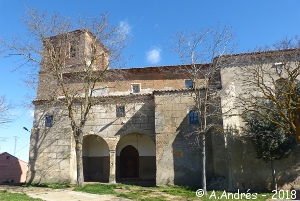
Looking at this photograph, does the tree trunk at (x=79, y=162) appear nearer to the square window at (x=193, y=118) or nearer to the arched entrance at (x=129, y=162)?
the arched entrance at (x=129, y=162)

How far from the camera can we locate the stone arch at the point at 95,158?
19.3 metres

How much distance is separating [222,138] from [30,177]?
11999mm

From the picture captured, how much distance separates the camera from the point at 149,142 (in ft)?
63.4

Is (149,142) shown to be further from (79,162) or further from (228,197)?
(228,197)

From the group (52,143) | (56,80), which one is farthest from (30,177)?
(56,80)

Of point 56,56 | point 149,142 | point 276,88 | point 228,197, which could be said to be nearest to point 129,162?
point 149,142

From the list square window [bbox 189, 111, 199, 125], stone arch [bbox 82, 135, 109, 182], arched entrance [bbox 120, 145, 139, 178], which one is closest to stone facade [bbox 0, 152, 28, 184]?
stone arch [bbox 82, 135, 109, 182]

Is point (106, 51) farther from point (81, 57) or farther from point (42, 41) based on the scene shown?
point (42, 41)

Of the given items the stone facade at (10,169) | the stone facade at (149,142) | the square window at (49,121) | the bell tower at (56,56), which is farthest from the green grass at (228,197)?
the stone facade at (10,169)

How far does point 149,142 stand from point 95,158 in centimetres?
417

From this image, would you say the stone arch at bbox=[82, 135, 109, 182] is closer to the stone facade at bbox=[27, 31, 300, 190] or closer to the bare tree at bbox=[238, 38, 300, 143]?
the stone facade at bbox=[27, 31, 300, 190]

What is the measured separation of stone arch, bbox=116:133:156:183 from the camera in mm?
18938

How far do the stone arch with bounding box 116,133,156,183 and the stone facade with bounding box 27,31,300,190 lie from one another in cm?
7

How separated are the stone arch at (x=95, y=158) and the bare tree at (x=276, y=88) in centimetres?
1044
